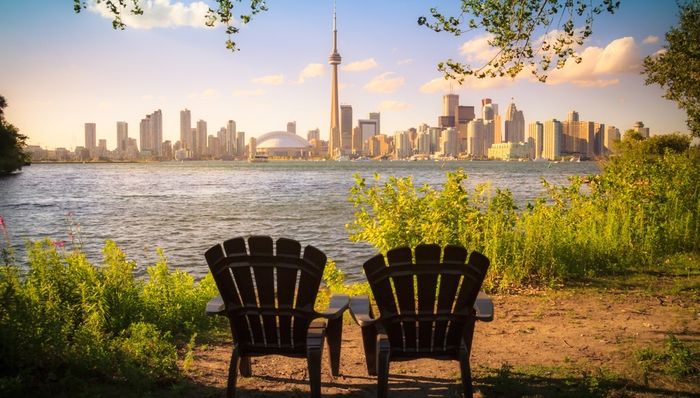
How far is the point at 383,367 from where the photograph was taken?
396cm

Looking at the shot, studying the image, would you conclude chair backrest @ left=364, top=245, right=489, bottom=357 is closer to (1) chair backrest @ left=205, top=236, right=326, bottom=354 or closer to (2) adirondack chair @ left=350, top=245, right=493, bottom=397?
(2) adirondack chair @ left=350, top=245, right=493, bottom=397

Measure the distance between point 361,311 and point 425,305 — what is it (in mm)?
542

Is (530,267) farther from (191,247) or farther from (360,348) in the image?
(191,247)

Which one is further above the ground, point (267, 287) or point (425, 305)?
point (267, 287)

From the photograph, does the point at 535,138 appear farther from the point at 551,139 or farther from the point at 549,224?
the point at 549,224

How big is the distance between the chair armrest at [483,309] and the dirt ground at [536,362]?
668mm

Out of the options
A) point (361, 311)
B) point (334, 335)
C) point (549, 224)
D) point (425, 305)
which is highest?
point (549, 224)

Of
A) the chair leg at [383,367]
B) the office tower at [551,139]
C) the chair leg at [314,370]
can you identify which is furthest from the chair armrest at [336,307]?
the office tower at [551,139]

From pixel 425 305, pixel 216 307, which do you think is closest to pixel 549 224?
pixel 425 305

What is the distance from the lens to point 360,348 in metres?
5.60

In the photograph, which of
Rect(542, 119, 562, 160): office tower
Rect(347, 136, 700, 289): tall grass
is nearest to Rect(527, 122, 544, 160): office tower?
Rect(542, 119, 562, 160): office tower

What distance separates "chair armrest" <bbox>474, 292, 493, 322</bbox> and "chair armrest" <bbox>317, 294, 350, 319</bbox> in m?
0.96

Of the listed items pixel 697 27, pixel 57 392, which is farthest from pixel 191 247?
pixel 697 27

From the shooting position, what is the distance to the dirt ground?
4.37 meters
